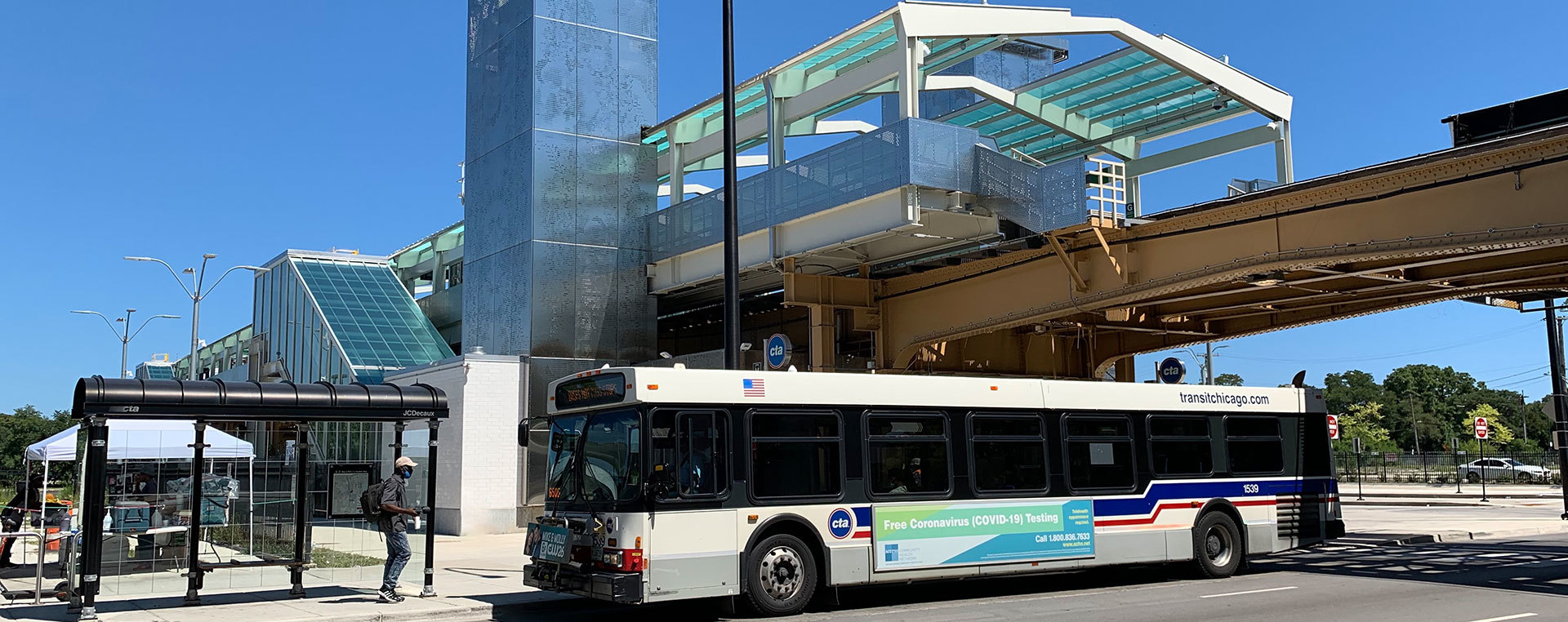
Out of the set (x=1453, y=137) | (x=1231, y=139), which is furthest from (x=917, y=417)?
(x=1231, y=139)

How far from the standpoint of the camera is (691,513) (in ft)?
40.6

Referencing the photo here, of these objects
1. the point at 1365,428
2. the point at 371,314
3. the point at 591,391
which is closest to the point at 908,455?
the point at 591,391

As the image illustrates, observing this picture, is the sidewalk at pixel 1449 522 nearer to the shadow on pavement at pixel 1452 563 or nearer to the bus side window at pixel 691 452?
the shadow on pavement at pixel 1452 563

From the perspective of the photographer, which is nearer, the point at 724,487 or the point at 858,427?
the point at 724,487

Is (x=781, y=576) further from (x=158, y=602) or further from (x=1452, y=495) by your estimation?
(x=1452, y=495)

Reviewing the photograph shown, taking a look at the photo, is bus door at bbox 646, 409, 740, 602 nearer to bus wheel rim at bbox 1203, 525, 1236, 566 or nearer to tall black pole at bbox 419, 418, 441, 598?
tall black pole at bbox 419, 418, 441, 598

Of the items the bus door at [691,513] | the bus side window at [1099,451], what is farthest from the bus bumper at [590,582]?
the bus side window at [1099,451]

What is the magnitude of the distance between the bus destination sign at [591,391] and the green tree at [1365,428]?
8314 cm

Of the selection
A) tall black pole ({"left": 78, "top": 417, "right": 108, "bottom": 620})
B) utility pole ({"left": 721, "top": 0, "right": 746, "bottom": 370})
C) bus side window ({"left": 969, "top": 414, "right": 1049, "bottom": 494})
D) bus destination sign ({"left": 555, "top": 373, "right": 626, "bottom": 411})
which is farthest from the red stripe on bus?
tall black pole ({"left": 78, "top": 417, "right": 108, "bottom": 620})

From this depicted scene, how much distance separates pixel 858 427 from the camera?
13688 millimetres

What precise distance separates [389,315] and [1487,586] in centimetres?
3125

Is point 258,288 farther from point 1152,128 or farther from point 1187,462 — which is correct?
point 1187,462

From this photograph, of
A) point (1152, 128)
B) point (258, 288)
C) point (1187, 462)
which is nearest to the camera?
point (1187, 462)

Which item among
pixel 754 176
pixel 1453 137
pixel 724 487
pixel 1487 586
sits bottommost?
pixel 1487 586
